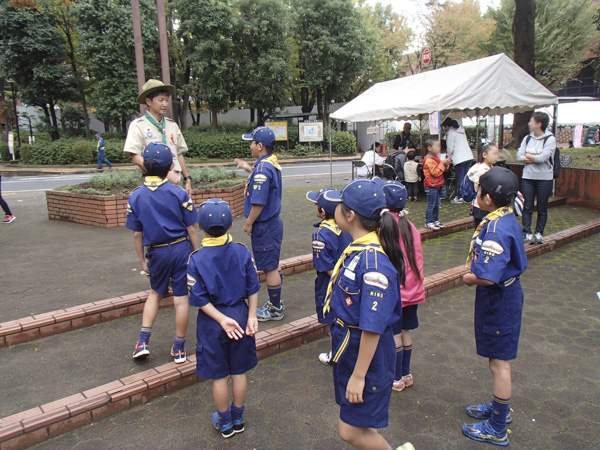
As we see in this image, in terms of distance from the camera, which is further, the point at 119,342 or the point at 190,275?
the point at 119,342

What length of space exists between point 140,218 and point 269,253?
1330mm

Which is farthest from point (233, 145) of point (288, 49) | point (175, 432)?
point (175, 432)

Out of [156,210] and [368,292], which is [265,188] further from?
[368,292]

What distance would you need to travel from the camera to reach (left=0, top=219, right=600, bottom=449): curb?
2.77 metres

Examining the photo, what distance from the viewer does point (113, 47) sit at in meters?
24.2

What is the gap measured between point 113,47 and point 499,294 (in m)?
26.8

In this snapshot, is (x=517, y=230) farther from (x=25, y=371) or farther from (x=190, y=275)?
(x=25, y=371)

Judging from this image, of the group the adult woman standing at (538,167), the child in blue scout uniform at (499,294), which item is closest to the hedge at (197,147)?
the adult woman standing at (538,167)

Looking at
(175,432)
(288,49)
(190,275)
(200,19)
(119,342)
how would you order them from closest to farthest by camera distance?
(190,275), (175,432), (119,342), (200,19), (288,49)

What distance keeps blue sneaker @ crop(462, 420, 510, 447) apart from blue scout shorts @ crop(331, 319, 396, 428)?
40.3 inches

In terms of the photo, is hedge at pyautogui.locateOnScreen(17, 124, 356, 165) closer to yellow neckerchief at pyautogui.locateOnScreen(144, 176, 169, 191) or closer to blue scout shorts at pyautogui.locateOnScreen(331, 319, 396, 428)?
yellow neckerchief at pyautogui.locateOnScreen(144, 176, 169, 191)

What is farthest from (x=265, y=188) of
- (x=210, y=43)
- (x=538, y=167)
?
(x=210, y=43)

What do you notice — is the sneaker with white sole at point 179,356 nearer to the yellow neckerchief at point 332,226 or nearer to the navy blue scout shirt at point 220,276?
the navy blue scout shirt at point 220,276

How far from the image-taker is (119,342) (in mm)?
4047
